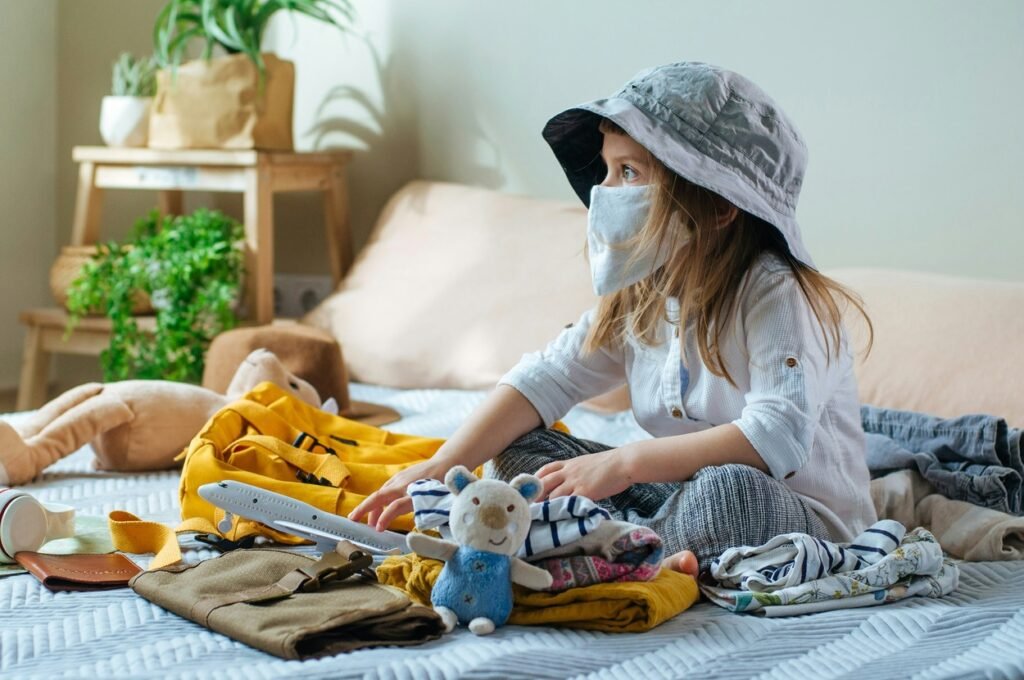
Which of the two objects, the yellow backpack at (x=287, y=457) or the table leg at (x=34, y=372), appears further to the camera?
the table leg at (x=34, y=372)

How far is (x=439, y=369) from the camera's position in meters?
2.04

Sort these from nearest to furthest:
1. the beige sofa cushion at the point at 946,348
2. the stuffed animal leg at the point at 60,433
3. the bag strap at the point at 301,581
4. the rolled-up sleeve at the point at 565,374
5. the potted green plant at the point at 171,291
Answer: the bag strap at the point at 301,581, the rolled-up sleeve at the point at 565,374, the stuffed animal leg at the point at 60,433, the beige sofa cushion at the point at 946,348, the potted green plant at the point at 171,291

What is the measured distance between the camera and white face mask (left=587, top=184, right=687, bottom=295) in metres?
1.18

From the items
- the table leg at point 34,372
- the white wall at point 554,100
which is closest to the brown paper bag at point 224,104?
the white wall at point 554,100

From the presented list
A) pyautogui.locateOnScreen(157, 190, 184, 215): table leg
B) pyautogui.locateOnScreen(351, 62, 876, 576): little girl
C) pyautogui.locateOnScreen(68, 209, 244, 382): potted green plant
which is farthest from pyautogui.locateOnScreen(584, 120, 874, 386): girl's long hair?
pyautogui.locateOnScreen(157, 190, 184, 215): table leg

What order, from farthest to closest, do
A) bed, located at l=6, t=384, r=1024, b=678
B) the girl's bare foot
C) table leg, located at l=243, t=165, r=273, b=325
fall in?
1. table leg, located at l=243, t=165, r=273, b=325
2. the girl's bare foot
3. bed, located at l=6, t=384, r=1024, b=678

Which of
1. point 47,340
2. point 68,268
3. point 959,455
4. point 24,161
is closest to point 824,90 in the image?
point 959,455

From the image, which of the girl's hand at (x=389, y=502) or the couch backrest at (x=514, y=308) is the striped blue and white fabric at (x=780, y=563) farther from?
the couch backrest at (x=514, y=308)

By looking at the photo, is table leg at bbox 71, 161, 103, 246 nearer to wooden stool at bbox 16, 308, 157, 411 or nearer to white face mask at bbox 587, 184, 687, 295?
wooden stool at bbox 16, 308, 157, 411

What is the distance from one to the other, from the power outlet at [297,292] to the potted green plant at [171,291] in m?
0.32

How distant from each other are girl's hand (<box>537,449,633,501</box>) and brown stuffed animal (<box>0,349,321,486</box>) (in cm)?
62

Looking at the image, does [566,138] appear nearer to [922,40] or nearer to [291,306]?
[922,40]

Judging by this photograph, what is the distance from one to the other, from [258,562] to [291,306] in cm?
170

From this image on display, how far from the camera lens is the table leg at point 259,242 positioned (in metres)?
2.28
